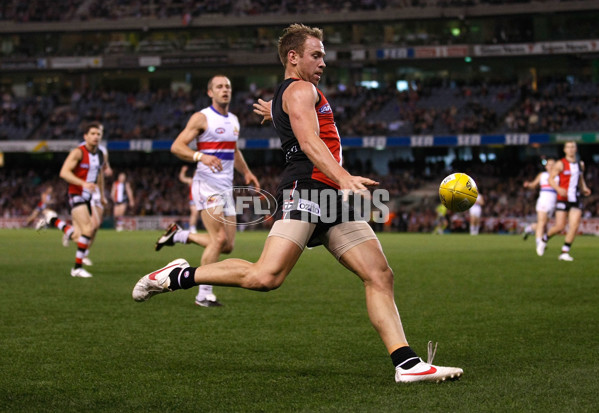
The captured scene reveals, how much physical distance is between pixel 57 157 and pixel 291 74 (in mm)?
51942

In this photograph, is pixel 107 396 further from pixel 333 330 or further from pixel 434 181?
pixel 434 181

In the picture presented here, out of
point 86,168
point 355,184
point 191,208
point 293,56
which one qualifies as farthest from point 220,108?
point 191,208

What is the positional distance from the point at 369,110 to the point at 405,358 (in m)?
44.8

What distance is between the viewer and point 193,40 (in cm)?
5484

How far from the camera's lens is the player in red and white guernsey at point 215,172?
939 cm

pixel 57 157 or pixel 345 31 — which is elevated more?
pixel 345 31

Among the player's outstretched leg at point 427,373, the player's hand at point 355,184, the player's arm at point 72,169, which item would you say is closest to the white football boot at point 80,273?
the player's arm at point 72,169

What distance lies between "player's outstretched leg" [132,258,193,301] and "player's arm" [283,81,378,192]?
1.34 meters

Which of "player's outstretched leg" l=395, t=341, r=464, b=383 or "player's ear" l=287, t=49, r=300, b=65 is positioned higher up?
"player's ear" l=287, t=49, r=300, b=65

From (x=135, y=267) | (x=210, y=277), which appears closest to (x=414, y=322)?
(x=210, y=277)

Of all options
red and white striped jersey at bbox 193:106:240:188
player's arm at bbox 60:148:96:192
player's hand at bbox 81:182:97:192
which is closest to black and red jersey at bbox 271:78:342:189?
red and white striped jersey at bbox 193:106:240:188

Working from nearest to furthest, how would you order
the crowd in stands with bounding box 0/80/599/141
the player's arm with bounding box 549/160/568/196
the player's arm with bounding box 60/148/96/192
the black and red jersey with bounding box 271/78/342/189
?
the black and red jersey with bounding box 271/78/342/189 < the player's arm with bounding box 60/148/96/192 < the player's arm with bounding box 549/160/568/196 < the crowd in stands with bounding box 0/80/599/141

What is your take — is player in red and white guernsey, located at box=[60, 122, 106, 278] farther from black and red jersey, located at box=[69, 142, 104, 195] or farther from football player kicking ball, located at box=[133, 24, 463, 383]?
football player kicking ball, located at box=[133, 24, 463, 383]

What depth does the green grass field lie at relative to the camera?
473 cm
